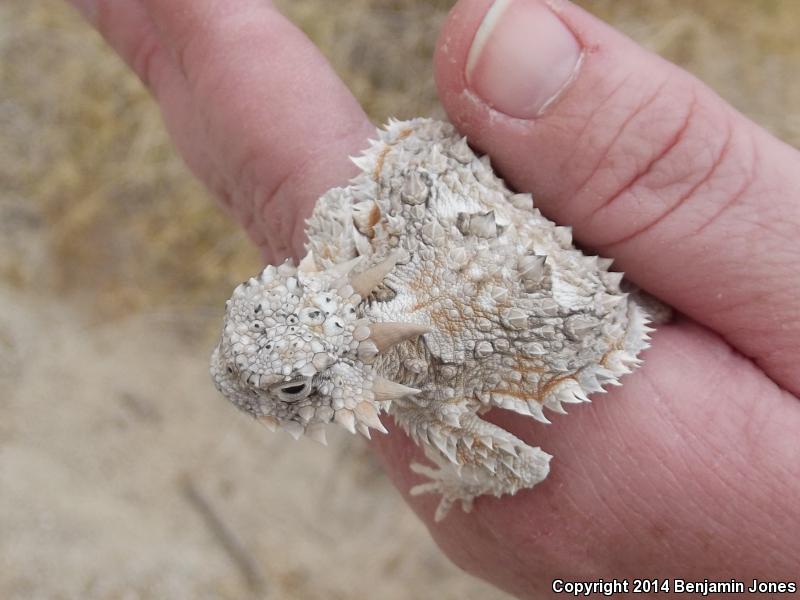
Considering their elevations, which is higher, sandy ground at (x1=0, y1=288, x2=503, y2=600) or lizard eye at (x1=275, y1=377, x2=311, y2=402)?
lizard eye at (x1=275, y1=377, x2=311, y2=402)

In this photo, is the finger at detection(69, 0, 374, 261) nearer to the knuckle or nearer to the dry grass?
the knuckle

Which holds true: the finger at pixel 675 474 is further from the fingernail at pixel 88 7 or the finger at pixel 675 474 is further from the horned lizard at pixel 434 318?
the fingernail at pixel 88 7

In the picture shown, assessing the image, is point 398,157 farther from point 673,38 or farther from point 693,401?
point 673,38

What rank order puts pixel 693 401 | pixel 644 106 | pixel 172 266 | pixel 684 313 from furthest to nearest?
pixel 172 266 → pixel 684 313 → pixel 693 401 → pixel 644 106

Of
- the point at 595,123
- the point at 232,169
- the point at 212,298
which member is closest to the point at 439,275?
the point at 595,123

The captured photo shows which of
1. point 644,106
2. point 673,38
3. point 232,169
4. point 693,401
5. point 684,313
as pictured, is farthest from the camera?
point 673,38

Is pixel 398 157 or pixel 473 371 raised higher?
pixel 398 157

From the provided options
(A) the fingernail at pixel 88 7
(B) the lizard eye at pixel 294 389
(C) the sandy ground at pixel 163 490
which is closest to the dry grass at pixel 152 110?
(C) the sandy ground at pixel 163 490

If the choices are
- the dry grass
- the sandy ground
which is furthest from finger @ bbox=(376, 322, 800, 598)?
the dry grass
